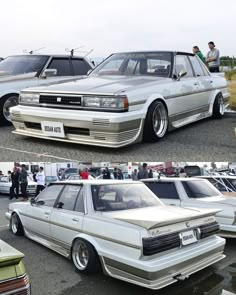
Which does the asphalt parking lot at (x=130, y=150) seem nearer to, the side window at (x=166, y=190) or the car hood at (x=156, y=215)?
the side window at (x=166, y=190)

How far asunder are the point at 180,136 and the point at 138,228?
3137mm

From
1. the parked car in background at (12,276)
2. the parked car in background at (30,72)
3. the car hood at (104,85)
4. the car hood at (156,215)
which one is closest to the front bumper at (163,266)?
the car hood at (156,215)

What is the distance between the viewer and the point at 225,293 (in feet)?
11.9

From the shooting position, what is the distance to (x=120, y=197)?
4.57 m

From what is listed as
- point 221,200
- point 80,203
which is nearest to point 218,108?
point 221,200

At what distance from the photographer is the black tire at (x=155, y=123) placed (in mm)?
5584

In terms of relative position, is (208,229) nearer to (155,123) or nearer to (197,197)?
(197,197)

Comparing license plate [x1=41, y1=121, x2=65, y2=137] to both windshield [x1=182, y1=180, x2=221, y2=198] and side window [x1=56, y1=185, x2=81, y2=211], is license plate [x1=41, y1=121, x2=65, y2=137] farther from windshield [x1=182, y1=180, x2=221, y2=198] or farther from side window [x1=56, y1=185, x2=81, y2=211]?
windshield [x1=182, y1=180, x2=221, y2=198]

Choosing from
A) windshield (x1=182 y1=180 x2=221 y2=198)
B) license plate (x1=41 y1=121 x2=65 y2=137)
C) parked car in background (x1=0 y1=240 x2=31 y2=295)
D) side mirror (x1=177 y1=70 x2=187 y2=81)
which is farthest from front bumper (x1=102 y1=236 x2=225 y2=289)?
side mirror (x1=177 y1=70 x2=187 y2=81)

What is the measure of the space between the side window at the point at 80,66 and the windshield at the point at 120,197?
4766 millimetres

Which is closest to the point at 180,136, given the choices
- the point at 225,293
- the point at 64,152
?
the point at 64,152

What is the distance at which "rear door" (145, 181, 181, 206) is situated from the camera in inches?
241

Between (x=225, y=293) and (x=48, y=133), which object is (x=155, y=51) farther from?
(x=225, y=293)

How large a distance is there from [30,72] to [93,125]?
3.31 metres
